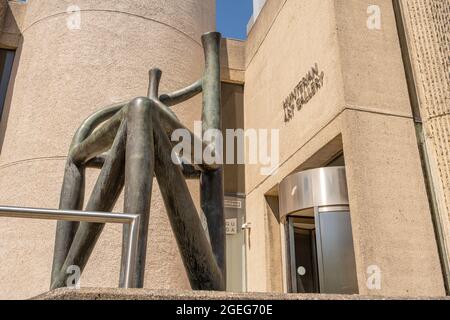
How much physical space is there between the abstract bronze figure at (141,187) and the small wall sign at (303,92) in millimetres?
5470

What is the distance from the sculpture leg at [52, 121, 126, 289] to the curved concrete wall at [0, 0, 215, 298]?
5212 millimetres

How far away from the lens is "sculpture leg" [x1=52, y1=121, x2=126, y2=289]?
2359mm

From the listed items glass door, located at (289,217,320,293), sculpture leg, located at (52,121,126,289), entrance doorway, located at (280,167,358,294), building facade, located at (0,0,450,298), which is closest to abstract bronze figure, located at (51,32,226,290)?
sculpture leg, located at (52,121,126,289)

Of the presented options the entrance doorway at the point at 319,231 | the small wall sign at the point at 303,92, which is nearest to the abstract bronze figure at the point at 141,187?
the entrance doorway at the point at 319,231

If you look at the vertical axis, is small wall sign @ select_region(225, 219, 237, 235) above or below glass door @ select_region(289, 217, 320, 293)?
above

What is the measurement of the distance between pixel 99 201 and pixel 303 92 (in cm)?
642

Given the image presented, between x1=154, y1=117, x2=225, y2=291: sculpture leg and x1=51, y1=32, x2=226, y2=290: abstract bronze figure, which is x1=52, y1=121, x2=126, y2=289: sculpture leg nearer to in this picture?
x1=51, y1=32, x2=226, y2=290: abstract bronze figure

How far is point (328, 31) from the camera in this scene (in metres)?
7.56

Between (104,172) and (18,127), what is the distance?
733 centimetres

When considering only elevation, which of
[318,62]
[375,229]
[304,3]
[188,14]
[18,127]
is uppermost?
[188,14]

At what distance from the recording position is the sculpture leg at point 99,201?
2.36m

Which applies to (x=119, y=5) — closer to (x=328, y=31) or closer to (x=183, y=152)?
(x=328, y=31)
